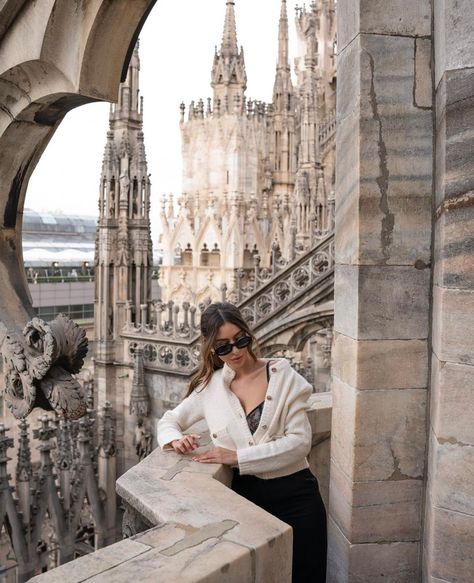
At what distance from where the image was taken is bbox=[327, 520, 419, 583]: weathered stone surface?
2.25 meters

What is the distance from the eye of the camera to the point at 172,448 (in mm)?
2393

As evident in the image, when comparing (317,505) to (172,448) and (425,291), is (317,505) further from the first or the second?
(425,291)

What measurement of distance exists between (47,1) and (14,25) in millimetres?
249

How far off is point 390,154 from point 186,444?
1.31 metres

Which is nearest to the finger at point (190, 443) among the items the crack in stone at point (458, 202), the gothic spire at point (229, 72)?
the crack in stone at point (458, 202)

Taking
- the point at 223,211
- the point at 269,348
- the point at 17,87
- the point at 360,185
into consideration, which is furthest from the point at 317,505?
the point at 223,211

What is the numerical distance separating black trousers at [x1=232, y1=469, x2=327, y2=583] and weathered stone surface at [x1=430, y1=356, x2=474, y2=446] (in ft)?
1.81

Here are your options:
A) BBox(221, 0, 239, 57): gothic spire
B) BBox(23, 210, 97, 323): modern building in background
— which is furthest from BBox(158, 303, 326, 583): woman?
BBox(221, 0, 239, 57): gothic spire

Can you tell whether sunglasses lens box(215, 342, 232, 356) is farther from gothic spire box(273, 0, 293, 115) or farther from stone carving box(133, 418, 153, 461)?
gothic spire box(273, 0, 293, 115)

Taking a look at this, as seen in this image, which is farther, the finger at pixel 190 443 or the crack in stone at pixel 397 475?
the finger at pixel 190 443

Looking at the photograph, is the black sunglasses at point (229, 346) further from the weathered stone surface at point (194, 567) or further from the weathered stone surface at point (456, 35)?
the weathered stone surface at point (456, 35)

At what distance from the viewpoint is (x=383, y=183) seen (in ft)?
6.99

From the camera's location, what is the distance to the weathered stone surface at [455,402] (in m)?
1.88

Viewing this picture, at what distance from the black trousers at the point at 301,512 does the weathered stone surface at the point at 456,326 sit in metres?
0.71
